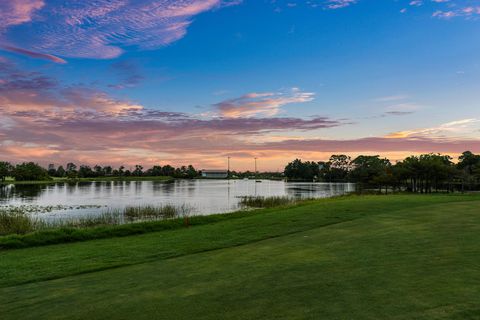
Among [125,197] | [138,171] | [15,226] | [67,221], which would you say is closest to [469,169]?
[125,197]

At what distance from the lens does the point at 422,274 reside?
6.16m

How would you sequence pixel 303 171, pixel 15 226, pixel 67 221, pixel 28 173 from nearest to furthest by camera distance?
pixel 15 226
pixel 67 221
pixel 28 173
pixel 303 171

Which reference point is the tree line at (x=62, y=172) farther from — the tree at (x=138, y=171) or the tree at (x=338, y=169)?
the tree at (x=338, y=169)

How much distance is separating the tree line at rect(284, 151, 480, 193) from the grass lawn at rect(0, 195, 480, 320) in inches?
1843

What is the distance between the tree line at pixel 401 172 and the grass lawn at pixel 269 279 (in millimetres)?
46810

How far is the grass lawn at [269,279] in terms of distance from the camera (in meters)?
4.93

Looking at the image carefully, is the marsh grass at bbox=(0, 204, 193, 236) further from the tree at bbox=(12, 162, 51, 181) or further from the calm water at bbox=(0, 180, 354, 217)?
the tree at bbox=(12, 162, 51, 181)

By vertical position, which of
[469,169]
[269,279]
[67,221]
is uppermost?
[469,169]

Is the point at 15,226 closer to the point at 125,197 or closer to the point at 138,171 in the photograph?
the point at 125,197

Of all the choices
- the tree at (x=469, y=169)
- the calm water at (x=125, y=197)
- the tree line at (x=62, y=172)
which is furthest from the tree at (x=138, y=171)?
the tree at (x=469, y=169)

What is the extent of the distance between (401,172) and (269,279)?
56.5 metres

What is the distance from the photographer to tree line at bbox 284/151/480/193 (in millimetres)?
54094

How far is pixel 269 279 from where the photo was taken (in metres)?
6.66

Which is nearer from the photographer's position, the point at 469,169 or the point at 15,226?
the point at 15,226
